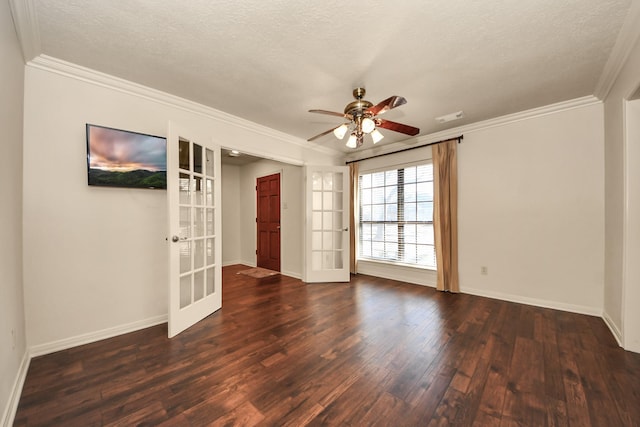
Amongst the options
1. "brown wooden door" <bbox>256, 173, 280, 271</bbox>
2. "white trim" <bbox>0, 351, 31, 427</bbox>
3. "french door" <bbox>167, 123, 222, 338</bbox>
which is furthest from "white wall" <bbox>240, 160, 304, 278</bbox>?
"white trim" <bbox>0, 351, 31, 427</bbox>

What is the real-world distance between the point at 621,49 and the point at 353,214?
11.7ft

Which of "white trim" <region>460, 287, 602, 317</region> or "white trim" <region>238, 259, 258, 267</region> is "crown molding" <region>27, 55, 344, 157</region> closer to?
"white trim" <region>238, 259, 258, 267</region>

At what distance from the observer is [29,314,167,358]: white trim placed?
2.01m

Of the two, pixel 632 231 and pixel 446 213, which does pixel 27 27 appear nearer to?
pixel 446 213

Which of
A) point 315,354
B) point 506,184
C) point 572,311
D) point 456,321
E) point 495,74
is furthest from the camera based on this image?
point 506,184

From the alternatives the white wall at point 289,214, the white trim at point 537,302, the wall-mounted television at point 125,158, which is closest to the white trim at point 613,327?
the white trim at point 537,302

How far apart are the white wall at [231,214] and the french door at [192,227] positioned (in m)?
3.06

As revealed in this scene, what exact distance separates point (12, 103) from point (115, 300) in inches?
68.2

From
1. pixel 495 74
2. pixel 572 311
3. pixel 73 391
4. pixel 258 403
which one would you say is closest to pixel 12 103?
pixel 73 391

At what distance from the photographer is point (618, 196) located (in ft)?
7.54

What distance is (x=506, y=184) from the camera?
3324 millimetres

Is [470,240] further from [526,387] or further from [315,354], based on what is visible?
[315,354]

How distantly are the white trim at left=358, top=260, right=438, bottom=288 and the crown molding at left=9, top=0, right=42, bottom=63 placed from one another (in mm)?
4793

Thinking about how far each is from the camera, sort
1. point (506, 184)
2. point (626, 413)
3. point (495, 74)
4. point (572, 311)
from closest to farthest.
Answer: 1. point (626, 413)
2. point (495, 74)
3. point (572, 311)
4. point (506, 184)
